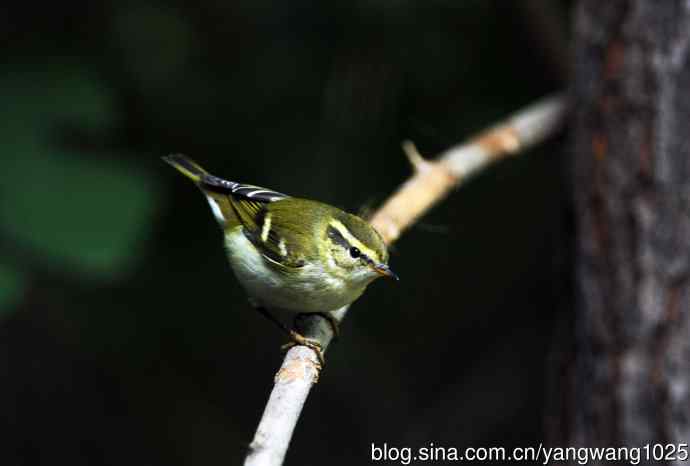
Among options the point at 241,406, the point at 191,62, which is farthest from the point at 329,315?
the point at 241,406

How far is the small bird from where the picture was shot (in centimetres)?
269

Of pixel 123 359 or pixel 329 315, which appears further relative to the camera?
pixel 123 359

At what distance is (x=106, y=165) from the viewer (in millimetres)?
3309

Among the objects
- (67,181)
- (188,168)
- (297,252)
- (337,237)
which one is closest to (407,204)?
(337,237)

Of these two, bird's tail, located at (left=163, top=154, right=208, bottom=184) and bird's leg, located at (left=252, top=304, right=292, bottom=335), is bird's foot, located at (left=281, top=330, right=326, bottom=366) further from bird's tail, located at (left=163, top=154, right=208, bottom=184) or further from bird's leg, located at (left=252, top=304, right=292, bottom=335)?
bird's tail, located at (left=163, top=154, right=208, bottom=184)

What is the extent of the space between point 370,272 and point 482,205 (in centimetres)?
191

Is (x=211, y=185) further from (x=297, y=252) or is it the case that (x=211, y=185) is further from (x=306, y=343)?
(x=306, y=343)

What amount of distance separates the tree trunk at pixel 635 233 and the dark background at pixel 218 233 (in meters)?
0.30

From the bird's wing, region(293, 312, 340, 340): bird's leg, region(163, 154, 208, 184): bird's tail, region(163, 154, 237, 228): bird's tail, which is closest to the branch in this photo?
region(293, 312, 340, 340): bird's leg

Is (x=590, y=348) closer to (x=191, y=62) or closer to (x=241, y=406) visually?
(x=191, y=62)

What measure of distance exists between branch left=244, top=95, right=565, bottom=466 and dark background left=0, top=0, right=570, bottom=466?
361mm

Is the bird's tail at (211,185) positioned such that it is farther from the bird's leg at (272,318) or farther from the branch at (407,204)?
the branch at (407,204)

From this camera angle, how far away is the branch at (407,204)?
174 cm

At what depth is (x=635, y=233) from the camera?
292 cm
